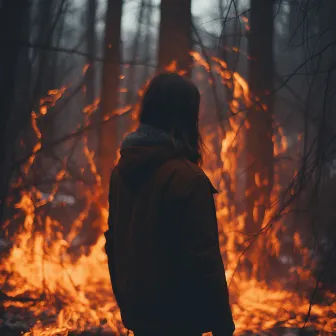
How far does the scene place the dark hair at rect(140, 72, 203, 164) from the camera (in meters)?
1.84

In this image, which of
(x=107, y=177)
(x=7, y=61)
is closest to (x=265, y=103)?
(x=107, y=177)

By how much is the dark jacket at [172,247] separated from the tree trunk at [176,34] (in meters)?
2.80

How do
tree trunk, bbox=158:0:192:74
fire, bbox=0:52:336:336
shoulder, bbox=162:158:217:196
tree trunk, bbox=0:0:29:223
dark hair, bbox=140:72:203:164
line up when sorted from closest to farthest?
shoulder, bbox=162:158:217:196, dark hair, bbox=140:72:203:164, fire, bbox=0:52:336:336, tree trunk, bbox=0:0:29:223, tree trunk, bbox=158:0:192:74

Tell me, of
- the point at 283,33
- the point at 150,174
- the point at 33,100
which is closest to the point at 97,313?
the point at 33,100

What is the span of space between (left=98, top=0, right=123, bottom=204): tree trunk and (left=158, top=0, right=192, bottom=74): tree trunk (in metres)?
1.22

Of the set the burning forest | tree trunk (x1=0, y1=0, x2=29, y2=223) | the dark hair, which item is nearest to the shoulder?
the dark hair

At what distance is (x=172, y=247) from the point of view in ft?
5.92

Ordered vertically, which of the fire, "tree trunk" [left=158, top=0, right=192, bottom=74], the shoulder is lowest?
the fire

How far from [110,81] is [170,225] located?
459cm

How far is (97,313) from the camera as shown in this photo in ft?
13.5

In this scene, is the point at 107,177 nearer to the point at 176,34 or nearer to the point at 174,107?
the point at 176,34

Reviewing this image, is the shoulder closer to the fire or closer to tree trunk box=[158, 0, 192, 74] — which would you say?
the fire

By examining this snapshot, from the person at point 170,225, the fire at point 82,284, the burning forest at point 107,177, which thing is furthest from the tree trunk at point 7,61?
the person at point 170,225

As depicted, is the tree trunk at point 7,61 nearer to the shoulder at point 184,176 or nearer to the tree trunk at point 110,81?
the tree trunk at point 110,81
